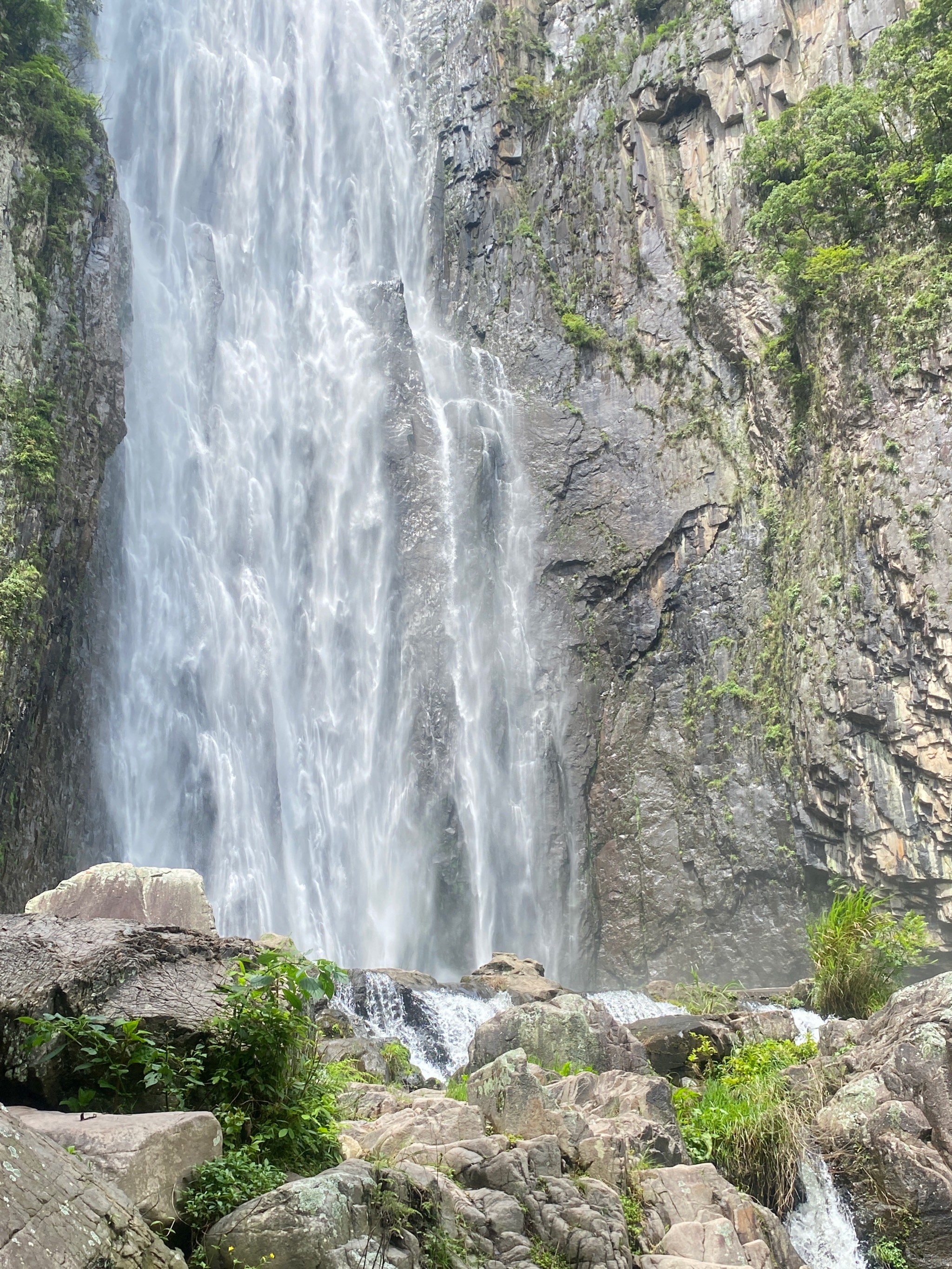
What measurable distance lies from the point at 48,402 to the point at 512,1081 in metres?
16.0

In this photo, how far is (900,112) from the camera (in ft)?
70.2

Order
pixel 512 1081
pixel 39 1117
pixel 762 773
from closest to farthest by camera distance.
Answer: pixel 39 1117, pixel 512 1081, pixel 762 773

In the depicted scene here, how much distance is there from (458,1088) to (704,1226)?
290 cm

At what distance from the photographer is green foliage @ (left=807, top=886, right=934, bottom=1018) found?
12250 mm

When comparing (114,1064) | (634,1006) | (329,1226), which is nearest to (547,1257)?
(329,1226)

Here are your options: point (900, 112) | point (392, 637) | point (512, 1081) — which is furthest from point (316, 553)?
point (512, 1081)

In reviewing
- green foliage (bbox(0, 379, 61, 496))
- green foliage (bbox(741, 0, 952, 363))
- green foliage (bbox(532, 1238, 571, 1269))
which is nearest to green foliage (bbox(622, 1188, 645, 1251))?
green foliage (bbox(532, 1238, 571, 1269))

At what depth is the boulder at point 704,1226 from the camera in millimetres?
6406

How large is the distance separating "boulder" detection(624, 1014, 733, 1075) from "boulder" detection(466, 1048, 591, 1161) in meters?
3.42

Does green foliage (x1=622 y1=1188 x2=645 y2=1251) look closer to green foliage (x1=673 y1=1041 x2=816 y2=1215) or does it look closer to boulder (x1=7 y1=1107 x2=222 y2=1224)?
green foliage (x1=673 y1=1041 x2=816 y2=1215)

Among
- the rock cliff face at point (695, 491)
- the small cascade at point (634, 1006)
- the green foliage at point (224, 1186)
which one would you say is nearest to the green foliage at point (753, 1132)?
the green foliage at point (224, 1186)

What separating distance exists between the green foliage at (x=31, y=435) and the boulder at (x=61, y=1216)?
1610 centimetres

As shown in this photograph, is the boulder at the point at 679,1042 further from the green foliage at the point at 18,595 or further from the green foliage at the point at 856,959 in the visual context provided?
the green foliage at the point at 18,595

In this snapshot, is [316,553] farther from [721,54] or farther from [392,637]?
[721,54]
